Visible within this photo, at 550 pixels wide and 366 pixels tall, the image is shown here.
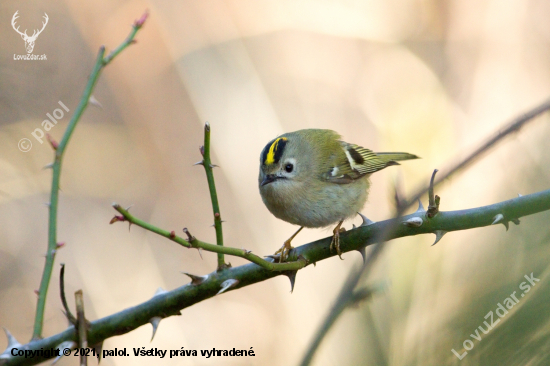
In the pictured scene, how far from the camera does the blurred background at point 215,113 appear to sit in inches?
167

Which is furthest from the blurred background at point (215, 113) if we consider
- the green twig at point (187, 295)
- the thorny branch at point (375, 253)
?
the thorny branch at point (375, 253)

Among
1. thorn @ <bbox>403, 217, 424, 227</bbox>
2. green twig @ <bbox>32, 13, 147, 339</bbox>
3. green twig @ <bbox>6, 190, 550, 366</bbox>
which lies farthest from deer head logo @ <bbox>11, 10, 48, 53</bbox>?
thorn @ <bbox>403, 217, 424, 227</bbox>

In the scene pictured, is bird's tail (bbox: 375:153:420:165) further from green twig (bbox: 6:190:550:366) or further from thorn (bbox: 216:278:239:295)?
thorn (bbox: 216:278:239:295)

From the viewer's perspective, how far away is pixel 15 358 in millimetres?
1417

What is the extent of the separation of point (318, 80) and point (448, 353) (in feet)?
14.4

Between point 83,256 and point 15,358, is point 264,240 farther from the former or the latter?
point 15,358

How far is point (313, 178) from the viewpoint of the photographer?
129 inches

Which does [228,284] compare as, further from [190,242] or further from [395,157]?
[395,157]

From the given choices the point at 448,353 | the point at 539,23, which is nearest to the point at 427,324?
the point at 448,353

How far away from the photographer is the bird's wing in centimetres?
334

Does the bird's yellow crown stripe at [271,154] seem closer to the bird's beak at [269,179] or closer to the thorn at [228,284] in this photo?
the bird's beak at [269,179]

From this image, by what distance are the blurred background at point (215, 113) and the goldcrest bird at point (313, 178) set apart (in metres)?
0.38

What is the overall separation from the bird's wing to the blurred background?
0.70ft

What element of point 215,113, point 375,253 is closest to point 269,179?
point 215,113
